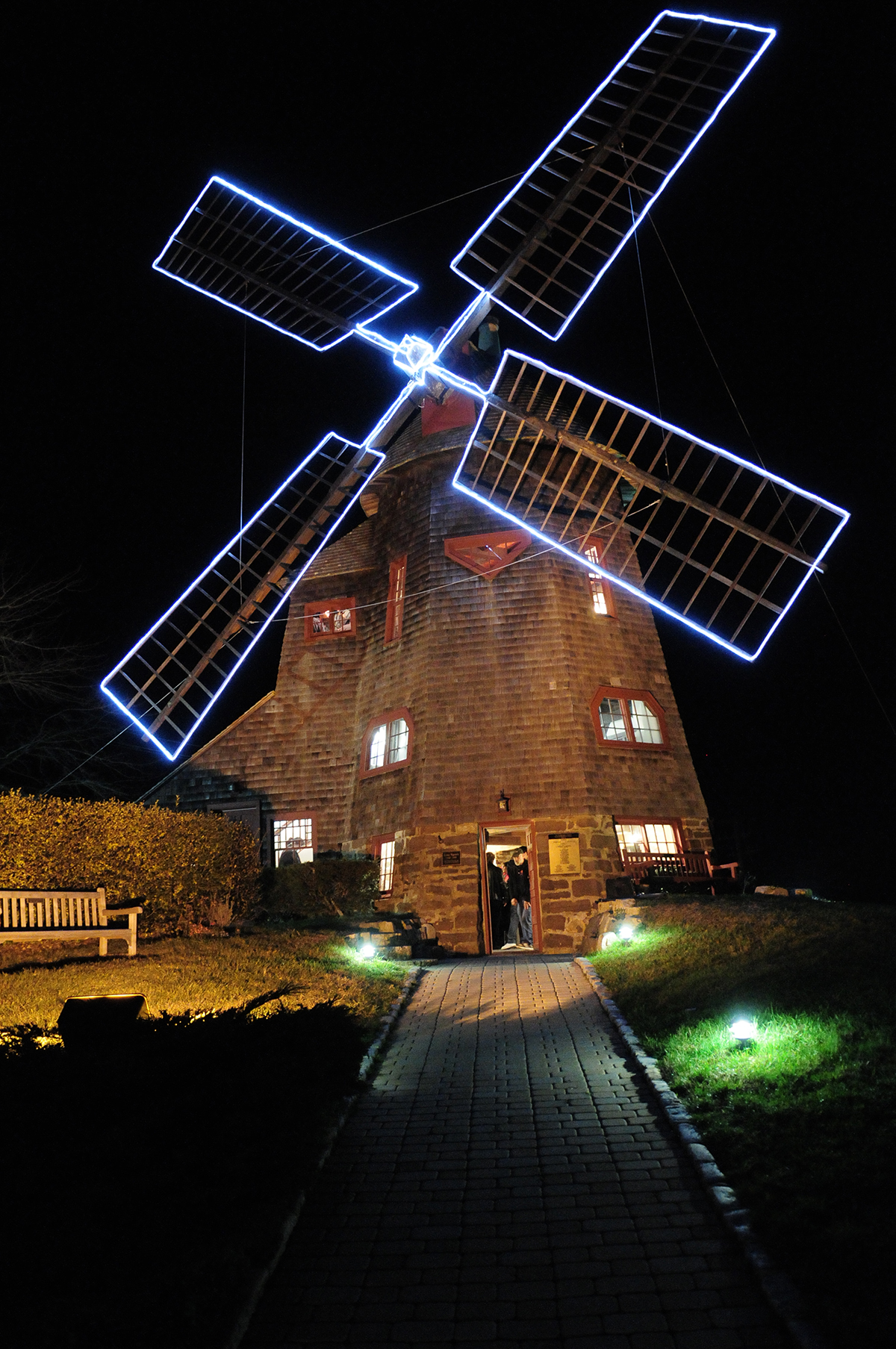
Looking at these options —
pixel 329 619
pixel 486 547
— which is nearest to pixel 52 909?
pixel 486 547

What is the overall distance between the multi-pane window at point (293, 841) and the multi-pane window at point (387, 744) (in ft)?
6.90

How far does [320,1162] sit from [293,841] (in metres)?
15.4

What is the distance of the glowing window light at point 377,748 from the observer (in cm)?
2005

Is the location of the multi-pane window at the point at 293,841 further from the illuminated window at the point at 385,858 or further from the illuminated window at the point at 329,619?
the illuminated window at the point at 329,619

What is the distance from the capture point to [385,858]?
19.1 m

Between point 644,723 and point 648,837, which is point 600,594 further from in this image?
point 648,837

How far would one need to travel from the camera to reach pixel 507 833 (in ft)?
66.4

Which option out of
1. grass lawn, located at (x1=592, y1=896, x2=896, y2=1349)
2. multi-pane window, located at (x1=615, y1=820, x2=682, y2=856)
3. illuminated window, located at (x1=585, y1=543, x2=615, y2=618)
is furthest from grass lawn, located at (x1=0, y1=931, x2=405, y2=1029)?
illuminated window, located at (x1=585, y1=543, x2=615, y2=618)

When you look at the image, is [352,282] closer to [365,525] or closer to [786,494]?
[365,525]

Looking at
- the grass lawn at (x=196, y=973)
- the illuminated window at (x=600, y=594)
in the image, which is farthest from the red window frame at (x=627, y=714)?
the grass lawn at (x=196, y=973)

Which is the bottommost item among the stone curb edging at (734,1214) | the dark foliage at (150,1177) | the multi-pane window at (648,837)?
the stone curb edging at (734,1214)

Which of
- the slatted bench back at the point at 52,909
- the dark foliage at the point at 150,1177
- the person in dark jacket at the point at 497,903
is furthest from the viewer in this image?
the person in dark jacket at the point at 497,903

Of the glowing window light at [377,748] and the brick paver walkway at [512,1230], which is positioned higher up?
the glowing window light at [377,748]

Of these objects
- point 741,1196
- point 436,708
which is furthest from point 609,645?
point 741,1196
